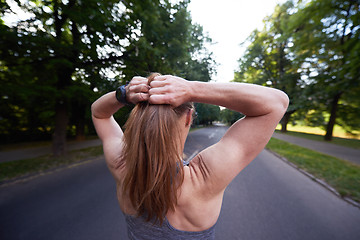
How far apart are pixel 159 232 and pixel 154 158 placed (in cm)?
54

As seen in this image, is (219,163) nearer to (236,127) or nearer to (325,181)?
(236,127)

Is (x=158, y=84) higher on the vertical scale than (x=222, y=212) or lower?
higher

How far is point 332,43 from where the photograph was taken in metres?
5.72

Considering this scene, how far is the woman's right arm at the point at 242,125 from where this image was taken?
74cm

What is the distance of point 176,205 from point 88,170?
19.7 ft

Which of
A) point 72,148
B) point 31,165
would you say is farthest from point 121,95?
point 72,148

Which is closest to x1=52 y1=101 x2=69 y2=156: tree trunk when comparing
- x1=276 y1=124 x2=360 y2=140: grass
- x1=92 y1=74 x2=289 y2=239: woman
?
x1=92 y1=74 x2=289 y2=239: woman

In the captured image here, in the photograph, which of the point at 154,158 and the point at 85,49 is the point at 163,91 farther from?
the point at 85,49

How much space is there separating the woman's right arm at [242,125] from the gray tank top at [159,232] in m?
0.36

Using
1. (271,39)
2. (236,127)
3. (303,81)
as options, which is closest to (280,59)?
(271,39)

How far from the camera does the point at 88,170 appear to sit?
539 centimetres

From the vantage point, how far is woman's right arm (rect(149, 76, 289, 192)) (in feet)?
2.44

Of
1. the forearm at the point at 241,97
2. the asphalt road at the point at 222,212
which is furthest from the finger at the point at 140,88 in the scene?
the asphalt road at the point at 222,212

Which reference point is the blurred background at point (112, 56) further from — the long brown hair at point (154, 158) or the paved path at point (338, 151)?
the paved path at point (338, 151)
